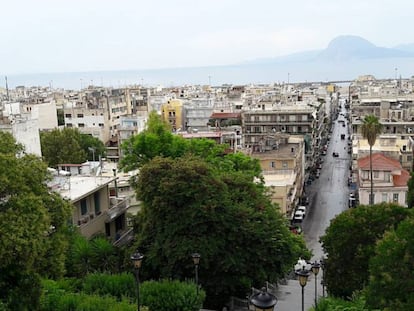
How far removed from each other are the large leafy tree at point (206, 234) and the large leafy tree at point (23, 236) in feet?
18.3

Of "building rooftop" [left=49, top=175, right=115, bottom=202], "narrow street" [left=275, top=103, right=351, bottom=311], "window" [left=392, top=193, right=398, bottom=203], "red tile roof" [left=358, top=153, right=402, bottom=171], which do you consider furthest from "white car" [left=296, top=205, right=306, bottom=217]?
"building rooftop" [left=49, top=175, right=115, bottom=202]

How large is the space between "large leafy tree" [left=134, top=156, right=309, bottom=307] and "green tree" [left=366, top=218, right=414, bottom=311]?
744 cm

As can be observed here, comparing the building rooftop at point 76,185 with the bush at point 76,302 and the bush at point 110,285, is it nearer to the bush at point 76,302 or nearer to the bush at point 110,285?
the bush at point 110,285

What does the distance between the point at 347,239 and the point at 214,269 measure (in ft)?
17.9

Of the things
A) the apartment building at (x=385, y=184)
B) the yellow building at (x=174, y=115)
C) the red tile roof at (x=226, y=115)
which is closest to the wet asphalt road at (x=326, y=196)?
the apartment building at (x=385, y=184)

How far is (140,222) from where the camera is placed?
2277cm

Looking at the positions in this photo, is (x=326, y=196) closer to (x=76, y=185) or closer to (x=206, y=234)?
(x=76, y=185)

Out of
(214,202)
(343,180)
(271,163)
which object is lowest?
(343,180)

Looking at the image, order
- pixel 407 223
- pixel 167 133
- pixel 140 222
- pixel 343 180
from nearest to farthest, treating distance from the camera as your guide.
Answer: pixel 407 223, pixel 140 222, pixel 167 133, pixel 343 180

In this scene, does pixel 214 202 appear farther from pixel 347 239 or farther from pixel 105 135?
pixel 105 135

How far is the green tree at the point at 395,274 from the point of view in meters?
12.9

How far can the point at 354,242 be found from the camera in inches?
831

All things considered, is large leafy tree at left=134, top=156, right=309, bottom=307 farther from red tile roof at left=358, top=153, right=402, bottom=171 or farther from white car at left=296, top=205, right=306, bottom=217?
white car at left=296, top=205, right=306, bottom=217

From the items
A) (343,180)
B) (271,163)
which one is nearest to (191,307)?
(271,163)
